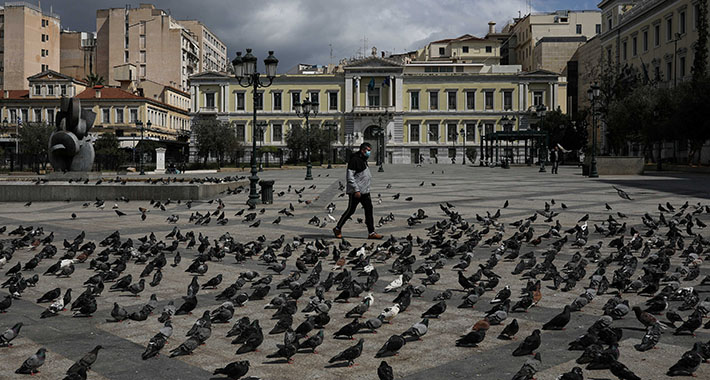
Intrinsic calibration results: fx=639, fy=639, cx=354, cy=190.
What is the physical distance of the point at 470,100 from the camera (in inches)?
3403

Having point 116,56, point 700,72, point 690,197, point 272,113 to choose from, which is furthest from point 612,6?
point 116,56

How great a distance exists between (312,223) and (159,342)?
802 cm

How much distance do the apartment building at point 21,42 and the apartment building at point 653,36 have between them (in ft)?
229

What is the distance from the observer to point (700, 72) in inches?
1713

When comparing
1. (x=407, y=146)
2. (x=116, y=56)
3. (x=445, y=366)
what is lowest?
(x=445, y=366)

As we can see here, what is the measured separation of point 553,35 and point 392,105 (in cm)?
2849

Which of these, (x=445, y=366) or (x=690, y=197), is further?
(x=690, y=197)

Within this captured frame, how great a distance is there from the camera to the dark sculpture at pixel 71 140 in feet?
74.5

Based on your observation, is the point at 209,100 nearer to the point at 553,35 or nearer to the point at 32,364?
the point at 553,35

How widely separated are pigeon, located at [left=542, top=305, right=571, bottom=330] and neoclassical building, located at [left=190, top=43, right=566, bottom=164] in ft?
262

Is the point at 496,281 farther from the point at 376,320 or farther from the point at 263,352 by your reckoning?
the point at 263,352

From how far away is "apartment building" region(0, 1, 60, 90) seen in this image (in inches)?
3188

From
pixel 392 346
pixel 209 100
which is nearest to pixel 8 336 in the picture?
pixel 392 346

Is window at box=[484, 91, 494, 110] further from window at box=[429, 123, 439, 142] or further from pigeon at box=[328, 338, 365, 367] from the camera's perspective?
pigeon at box=[328, 338, 365, 367]
